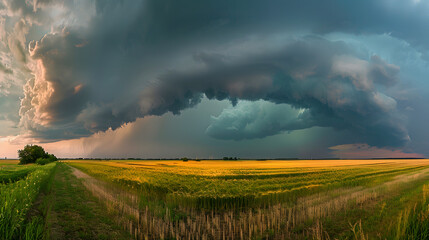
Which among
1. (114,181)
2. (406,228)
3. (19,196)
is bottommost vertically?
(114,181)

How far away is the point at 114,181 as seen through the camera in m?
28.5

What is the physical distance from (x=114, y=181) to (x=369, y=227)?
28102 millimetres

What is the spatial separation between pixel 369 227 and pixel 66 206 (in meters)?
19.3

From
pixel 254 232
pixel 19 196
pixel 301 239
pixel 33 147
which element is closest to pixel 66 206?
pixel 19 196

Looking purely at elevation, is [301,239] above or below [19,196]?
below

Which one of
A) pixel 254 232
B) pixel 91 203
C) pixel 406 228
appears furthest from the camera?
pixel 91 203

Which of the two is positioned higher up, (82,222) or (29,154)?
(82,222)

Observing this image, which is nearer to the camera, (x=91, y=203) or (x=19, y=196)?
(x=19, y=196)

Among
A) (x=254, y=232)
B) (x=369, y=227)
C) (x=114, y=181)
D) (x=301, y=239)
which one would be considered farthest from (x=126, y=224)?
(x=114, y=181)

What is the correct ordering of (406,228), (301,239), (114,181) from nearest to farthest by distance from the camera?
1. (406,228)
2. (301,239)
3. (114,181)

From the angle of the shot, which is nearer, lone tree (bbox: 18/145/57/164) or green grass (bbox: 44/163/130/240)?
green grass (bbox: 44/163/130/240)

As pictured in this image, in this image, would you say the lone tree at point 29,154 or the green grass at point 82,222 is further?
the lone tree at point 29,154

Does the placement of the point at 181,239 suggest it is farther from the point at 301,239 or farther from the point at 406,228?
the point at 406,228

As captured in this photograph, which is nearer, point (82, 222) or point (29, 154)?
point (82, 222)
